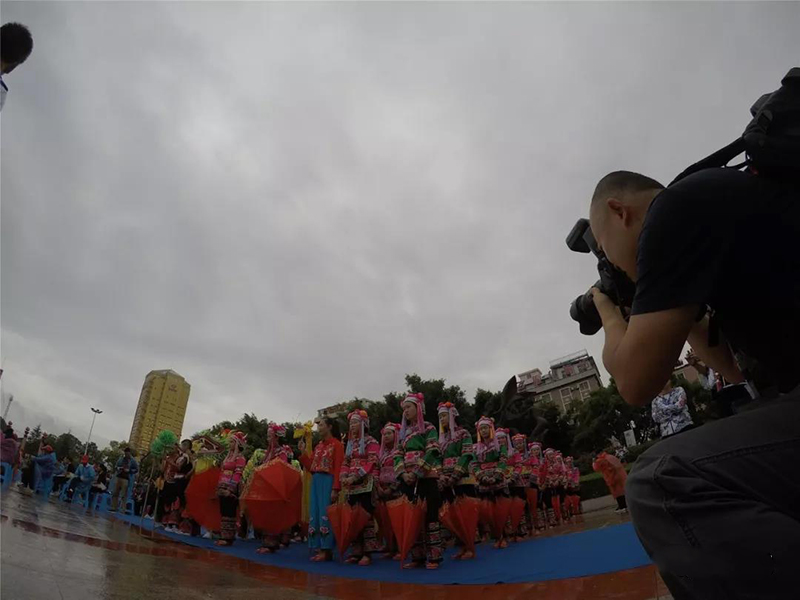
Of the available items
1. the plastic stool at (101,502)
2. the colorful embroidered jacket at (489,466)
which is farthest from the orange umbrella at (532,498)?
the plastic stool at (101,502)

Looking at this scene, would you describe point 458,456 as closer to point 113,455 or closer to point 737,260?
point 737,260

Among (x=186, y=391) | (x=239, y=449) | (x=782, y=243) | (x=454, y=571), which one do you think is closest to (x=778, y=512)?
(x=782, y=243)

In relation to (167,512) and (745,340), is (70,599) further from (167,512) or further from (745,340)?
(167,512)

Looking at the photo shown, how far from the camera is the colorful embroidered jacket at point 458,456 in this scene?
6.33 m

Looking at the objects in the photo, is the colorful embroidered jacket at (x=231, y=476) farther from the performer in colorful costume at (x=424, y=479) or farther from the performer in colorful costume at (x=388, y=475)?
the performer in colorful costume at (x=424, y=479)

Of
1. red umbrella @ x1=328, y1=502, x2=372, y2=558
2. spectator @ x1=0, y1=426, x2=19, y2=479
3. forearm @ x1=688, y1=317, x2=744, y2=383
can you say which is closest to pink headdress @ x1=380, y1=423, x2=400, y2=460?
red umbrella @ x1=328, y1=502, x2=372, y2=558

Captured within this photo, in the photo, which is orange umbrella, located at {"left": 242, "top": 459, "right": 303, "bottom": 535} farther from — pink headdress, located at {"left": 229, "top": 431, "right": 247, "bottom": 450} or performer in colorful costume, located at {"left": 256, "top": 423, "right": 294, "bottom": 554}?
pink headdress, located at {"left": 229, "top": 431, "right": 247, "bottom": 450}

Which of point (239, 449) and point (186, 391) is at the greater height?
point (186, 391)

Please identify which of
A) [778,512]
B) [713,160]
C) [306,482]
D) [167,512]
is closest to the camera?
[778,512]

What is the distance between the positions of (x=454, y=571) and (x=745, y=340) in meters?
4.80

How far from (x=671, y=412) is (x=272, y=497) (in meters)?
5.62

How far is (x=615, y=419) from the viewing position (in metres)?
30.0

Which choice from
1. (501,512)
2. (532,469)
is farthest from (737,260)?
(532,469)

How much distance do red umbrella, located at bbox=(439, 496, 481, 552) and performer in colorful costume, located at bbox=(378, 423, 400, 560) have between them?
0.78 m
